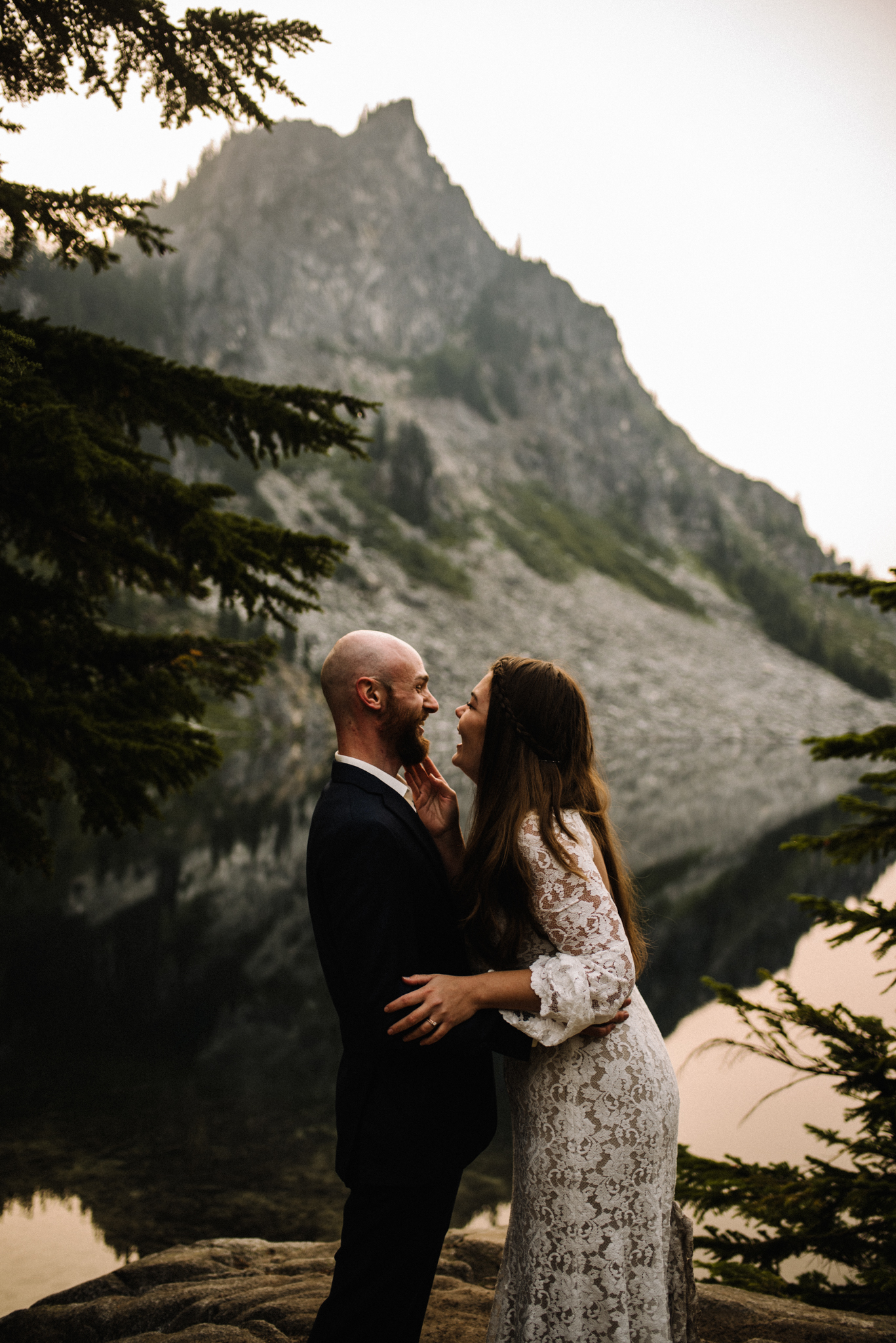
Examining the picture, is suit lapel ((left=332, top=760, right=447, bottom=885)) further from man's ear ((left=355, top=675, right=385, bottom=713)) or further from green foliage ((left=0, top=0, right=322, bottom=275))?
green foliage ((left=0, top=0, right=322, bottom=275))

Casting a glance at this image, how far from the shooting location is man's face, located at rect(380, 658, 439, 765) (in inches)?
114

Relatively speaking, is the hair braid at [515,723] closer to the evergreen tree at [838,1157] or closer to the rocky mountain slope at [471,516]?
the evergreen tree at [838,1157]

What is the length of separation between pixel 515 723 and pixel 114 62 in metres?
4.87

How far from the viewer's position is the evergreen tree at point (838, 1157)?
157 inches

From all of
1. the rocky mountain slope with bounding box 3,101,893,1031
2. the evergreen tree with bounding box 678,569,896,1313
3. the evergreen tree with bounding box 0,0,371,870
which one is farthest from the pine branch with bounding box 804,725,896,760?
the rocky mountain slope with bounding box 3,101,893,1031

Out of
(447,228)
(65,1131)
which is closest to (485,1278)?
(65,1131)

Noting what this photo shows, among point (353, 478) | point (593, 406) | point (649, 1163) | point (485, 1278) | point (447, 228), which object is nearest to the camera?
point (649, 1163)

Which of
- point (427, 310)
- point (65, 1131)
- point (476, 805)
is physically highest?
point (427, 310)

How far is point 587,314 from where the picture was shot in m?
189

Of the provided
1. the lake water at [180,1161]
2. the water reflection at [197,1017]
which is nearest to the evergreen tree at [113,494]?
the lake water at [180,1161]

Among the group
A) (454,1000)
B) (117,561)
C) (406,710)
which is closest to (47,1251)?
(117,561)

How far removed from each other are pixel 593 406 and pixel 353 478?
75377mm

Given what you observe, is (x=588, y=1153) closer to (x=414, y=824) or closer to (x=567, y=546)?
(x=414, y=824)

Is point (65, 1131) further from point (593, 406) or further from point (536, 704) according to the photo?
point (593, 406)
